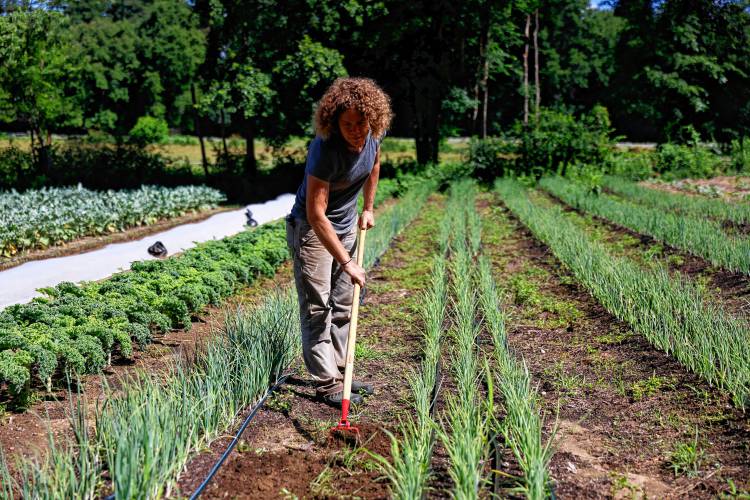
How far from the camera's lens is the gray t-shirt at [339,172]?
3.28m

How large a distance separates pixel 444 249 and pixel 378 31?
12436mm

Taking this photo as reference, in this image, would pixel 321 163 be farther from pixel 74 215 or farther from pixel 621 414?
pixel 74 215

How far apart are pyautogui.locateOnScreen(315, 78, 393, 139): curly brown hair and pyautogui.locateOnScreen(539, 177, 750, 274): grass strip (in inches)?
154

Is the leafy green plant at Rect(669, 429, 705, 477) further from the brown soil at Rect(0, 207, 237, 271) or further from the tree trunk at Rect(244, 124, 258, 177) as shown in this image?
the tree trunk at Rect(244, 124, 258, 177)

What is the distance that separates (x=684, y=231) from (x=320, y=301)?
4926 mm

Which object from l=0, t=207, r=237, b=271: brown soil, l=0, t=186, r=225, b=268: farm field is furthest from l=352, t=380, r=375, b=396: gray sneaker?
l=0, t=186, r=225, b=268: farm field

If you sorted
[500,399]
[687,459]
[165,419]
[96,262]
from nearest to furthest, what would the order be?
[165,419] → [687,459] → [500,399] → [96,262]

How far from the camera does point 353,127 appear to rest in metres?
3.29

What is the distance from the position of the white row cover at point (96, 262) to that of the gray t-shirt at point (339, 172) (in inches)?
127

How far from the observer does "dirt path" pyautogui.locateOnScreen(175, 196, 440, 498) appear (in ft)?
9.17

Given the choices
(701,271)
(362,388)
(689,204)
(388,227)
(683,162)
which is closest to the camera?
(362,388)

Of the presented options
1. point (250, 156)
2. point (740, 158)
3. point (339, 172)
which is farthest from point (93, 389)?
point (740, 158)

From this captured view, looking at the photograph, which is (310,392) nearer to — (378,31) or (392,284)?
(392,284)

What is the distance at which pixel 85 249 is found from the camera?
906cm
